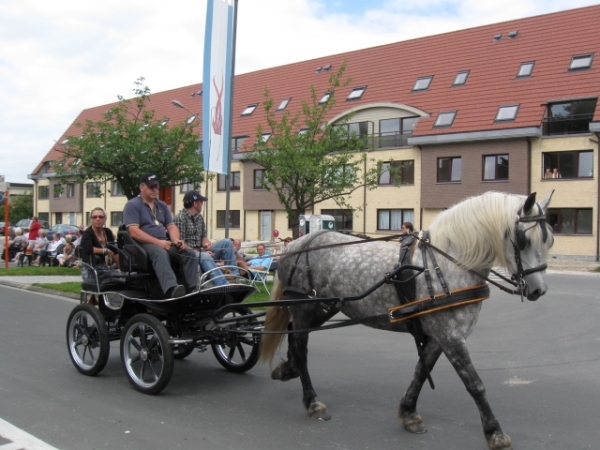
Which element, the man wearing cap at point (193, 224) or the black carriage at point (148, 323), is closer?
the black carriage at point (148, 323)

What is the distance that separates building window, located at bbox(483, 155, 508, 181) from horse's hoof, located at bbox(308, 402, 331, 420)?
1062 inches

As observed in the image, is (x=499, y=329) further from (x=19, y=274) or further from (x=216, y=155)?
(x=19, y=274)

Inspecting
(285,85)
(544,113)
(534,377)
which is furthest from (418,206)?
(534,377)

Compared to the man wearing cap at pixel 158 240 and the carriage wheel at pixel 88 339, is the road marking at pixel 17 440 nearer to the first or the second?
the carriage wheel at pixel 88 339

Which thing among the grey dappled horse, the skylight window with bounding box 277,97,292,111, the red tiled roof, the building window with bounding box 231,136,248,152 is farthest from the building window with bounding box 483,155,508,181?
the grey dappled horse

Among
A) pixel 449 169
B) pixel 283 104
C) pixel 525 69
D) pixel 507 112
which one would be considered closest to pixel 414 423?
pixel 507 112

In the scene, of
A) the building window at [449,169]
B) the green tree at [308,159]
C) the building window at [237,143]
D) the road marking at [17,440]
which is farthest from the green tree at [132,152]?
the building window at [237,143]

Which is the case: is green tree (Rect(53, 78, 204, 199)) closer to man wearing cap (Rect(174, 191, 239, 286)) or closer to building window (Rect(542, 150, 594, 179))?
man wearing cap (Rect(174, 191, 239, 286))

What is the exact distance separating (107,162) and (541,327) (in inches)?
490

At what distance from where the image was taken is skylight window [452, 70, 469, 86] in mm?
33500

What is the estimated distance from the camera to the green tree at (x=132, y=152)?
59.1 ft

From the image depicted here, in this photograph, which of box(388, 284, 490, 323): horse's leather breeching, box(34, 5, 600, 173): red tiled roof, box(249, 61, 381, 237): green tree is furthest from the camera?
box(34, 5, 600, 173): red tiled roof

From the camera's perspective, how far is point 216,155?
1123cm

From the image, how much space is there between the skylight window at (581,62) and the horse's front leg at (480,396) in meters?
29.1
